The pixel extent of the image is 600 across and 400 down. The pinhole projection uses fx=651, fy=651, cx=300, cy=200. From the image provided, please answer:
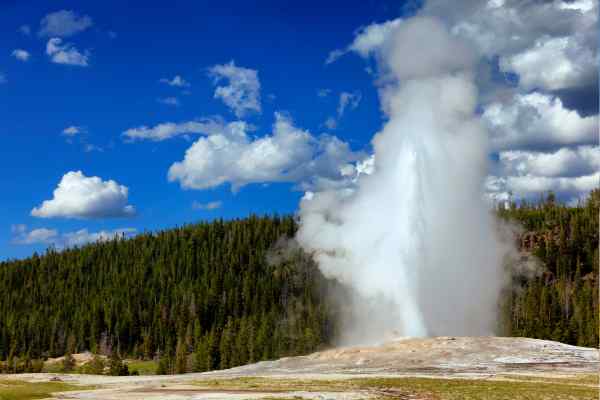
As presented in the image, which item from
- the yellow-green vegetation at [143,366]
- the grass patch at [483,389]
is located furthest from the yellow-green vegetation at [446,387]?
the yellow-green vegetation at [143,366]

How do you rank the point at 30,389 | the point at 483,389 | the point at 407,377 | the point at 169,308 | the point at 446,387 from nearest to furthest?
the point at 483,389, the point at 446,387, the point at 407,377, the point at 30,389, the point at 169,308

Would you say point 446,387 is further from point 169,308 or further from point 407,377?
point 169,308

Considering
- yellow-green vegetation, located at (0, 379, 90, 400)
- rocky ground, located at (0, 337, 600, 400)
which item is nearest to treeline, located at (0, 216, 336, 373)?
rocky ground, located at (0, 337, 600, 400)

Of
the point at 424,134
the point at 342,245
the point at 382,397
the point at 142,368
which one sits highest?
the point at 424,134

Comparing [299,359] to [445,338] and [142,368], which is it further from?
[142,368]

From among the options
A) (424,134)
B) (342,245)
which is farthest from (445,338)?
(342,245)

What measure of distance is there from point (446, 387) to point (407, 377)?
24.9 feet

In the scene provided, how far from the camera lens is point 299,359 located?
6500 centimetres

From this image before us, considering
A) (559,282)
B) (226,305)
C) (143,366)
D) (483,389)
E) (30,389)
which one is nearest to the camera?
(483,389)

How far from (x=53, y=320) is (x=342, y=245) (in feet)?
338

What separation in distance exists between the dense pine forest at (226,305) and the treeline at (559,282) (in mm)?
344

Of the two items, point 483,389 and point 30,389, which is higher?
point 483,389

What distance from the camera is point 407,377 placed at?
1843 inches

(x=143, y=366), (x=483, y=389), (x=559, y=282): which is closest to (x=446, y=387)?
(x=483, y=389)
